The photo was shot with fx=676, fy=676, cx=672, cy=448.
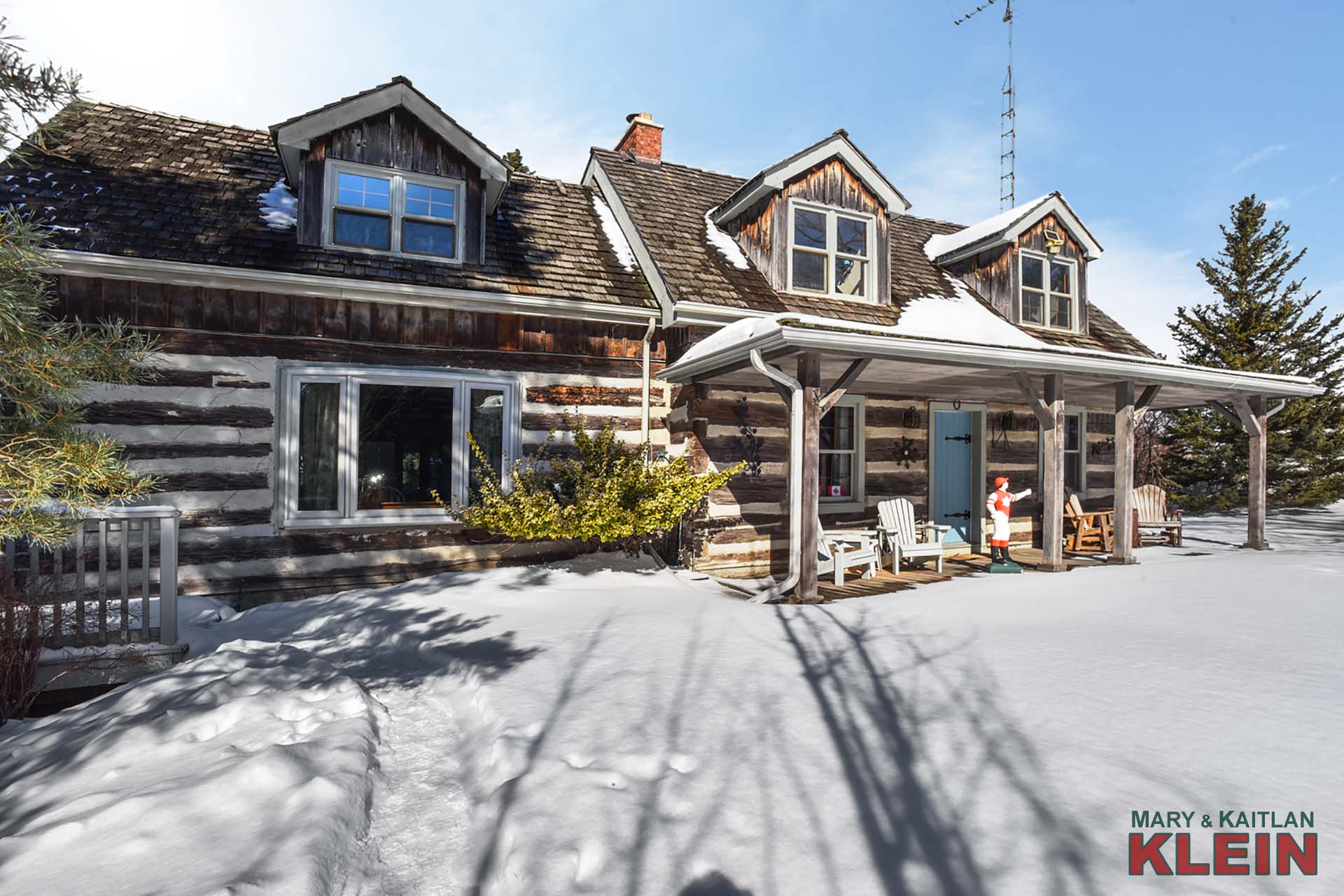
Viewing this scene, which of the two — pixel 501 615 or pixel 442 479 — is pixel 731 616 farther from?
pixel 442 479

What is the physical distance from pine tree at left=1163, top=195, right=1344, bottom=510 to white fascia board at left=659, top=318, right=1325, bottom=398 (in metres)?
13.4

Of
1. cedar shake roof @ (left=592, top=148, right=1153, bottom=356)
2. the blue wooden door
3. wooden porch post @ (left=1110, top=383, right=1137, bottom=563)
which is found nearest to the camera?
wooden porch post @ (left=1110, top=383, right=1137, bottom=563)

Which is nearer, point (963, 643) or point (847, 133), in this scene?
point (963, 643)

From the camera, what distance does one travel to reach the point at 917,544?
31.4 feet

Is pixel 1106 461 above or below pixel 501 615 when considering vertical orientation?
above

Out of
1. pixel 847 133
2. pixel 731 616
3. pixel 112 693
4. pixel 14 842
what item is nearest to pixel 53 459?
pixel 112 693

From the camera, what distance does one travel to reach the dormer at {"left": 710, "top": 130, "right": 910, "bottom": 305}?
10508 millimetres

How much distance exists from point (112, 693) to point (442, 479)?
4.25 metres

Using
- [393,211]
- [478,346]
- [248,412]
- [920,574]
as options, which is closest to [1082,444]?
[920,574]

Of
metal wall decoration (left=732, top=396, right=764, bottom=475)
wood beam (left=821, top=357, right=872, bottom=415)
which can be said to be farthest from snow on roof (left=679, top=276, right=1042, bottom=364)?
metal wall decoration (left=732, top=396, right=764, bottom=475)

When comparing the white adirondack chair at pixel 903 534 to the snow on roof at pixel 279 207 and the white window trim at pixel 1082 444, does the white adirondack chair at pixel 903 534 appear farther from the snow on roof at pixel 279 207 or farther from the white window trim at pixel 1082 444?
the snow on roof at pixel 279 207

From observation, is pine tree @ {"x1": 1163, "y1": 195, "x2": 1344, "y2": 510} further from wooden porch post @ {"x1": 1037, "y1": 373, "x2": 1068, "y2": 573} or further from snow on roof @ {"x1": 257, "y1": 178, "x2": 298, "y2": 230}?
snow on roof @ {"x1": 257, "y1": 178, "x2": 298, "y2": 230}

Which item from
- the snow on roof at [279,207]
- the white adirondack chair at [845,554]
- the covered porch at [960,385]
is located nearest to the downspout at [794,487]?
the covered porch at [960,385]

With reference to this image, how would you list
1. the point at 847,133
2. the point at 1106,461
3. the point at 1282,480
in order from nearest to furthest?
1. the point at 847,133
2. the point at 1106,461
3. the point at 1282,480
